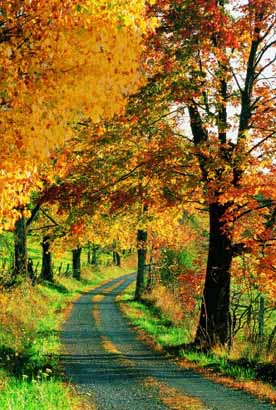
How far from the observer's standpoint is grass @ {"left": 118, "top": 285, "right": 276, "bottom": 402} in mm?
10740

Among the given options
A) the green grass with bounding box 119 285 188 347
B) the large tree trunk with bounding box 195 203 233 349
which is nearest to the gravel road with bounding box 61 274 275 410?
the green grass with bounding box 119 285 188 347

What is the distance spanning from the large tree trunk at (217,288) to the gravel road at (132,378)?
1.59 m

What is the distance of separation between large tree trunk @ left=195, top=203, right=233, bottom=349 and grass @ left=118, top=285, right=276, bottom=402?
0.72 meters

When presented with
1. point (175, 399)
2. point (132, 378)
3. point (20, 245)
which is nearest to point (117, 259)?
point (20, 245)

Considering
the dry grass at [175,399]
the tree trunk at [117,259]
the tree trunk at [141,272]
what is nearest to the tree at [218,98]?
the dry grass at [175,399]

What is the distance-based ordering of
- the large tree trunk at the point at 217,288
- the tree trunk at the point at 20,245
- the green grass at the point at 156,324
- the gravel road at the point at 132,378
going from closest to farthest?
the gravel road at the point at 132,378 < the large tree trunk at the point at 217,288 < the green grass at the point at 156,324 < the tree trunk at the point at 20,245

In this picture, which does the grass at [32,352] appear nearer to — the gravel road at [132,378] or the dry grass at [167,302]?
the gravel road at [132,378]

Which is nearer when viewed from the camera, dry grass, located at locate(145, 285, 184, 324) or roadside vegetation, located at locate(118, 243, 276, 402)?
roadside vegetation, located at locate(118, 243, 276, 402)

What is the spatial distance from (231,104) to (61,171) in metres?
7.97

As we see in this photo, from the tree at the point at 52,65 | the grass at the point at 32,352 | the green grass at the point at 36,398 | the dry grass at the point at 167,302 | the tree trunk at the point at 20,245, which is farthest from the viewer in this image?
the tree trunk at the point at 20,245

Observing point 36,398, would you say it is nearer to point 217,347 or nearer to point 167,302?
point 217,347

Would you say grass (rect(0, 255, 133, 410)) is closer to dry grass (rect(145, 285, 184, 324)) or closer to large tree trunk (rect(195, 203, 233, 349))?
large tree trunk (rect(195, 203, 233, 349))

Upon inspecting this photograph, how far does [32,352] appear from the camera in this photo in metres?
14.0

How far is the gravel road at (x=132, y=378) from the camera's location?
9164mm
